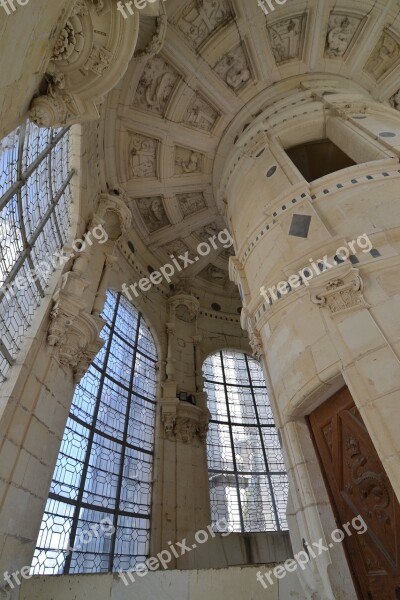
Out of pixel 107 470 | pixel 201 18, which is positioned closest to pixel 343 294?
pixel 107 470

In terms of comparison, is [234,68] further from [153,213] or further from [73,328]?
[73,328]

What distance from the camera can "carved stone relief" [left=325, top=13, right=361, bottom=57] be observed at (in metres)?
8.65

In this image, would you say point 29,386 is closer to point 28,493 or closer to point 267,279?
point 28,493

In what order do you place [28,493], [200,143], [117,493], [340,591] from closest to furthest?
[340,591]
[28,493]
[117,493]
[200,143]

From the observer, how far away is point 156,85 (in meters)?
8.55

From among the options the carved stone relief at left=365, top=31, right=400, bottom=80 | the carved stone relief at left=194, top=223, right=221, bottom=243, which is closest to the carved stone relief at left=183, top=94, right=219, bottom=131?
the carved stone relief at left=194, top=223, right=221, bottom=243

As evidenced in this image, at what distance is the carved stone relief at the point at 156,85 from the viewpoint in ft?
27.4

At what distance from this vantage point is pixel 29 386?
510 centimetres

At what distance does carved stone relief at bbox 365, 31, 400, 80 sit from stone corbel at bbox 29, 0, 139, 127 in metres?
7.67

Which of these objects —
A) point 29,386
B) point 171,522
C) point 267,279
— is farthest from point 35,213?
point 171,522

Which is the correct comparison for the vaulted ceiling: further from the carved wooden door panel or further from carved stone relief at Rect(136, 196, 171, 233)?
the carved wooden door panel

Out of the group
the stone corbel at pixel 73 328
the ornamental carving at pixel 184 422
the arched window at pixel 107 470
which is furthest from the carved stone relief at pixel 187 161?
the ornamental carving at pixel 184 422

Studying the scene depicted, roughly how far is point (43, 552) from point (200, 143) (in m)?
8.80

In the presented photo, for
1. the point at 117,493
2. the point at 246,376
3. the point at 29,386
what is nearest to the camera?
the point at 29,386
